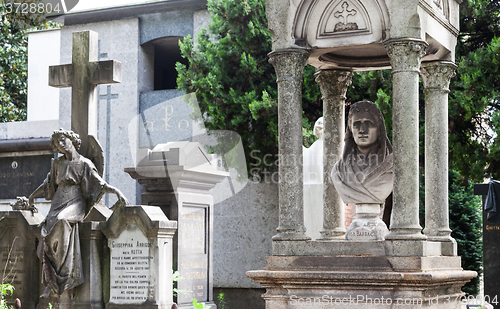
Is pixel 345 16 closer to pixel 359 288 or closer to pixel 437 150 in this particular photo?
pixel 437 150

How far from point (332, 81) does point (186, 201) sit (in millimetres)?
4299

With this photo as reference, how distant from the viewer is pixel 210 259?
39.1 feet

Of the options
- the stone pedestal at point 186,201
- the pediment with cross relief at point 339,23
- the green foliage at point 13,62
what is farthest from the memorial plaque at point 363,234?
the green foliage at point 13,62

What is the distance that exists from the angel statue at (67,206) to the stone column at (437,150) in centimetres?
368

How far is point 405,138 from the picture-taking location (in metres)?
6.07

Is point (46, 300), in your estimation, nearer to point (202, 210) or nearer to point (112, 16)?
point (202, 210)

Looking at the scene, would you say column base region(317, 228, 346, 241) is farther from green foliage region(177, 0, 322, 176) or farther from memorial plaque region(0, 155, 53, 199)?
memorial plaque region(0, 155, 53, 199)

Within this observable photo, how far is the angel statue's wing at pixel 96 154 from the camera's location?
9.30 metres

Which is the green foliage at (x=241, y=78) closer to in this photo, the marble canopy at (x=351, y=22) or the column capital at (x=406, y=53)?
the marble canopy at (x=351, y=22)

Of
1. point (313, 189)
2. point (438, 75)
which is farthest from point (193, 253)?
point (438, 75)

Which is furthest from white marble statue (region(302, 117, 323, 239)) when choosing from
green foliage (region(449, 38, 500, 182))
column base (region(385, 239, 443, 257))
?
column base (region(385, 239, 443, 257))

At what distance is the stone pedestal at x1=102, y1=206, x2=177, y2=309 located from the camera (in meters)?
8.54

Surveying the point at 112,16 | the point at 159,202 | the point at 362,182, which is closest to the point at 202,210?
the point at 159,202

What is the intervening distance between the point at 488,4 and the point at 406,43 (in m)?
8.65
